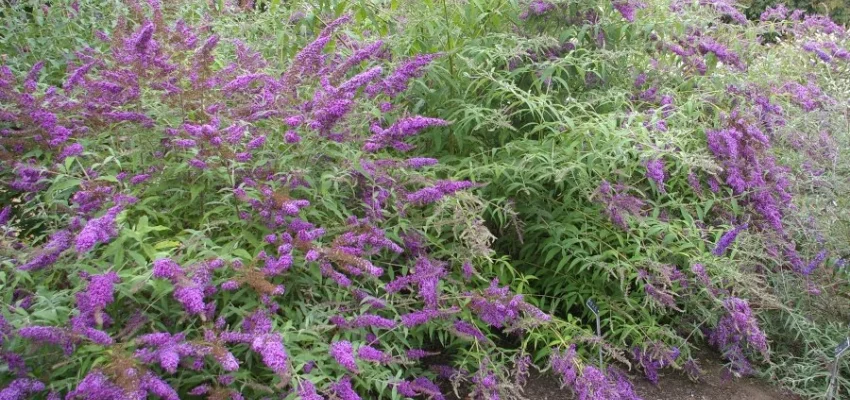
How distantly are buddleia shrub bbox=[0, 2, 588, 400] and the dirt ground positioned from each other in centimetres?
23

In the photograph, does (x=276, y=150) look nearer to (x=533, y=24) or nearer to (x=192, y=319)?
(x=192, y=319)

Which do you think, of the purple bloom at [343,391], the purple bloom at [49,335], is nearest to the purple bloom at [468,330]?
the purple bloom at [343,391]

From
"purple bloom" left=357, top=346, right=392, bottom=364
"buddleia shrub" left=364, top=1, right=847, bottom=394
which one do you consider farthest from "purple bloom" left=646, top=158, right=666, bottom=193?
"purple bloom" left=357, top=346, right=392, bottom=364

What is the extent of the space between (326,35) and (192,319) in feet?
4.25

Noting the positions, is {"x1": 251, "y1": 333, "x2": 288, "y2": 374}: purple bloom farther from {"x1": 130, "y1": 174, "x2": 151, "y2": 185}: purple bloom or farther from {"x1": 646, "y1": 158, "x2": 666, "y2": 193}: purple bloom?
{"x1": 646, "y1": 158, "x2": 666, "y2": 193}: purple bloom

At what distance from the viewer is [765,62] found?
5297mm

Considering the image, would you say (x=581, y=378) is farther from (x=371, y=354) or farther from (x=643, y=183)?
(x=643, y=183)

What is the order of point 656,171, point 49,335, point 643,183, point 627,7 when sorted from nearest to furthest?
1. point 49,335
2. point 656,171
3. point 627,7
4. point 643,183

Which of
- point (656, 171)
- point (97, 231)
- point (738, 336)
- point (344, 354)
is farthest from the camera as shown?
point (738, 336)

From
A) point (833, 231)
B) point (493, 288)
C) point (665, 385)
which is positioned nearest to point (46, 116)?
point (493, 288)

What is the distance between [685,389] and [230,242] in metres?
2.25

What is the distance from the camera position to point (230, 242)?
275cm

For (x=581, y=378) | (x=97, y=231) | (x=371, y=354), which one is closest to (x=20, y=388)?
(x=97, y=231)

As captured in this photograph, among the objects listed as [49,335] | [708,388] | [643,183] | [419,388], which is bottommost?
[708,388]
